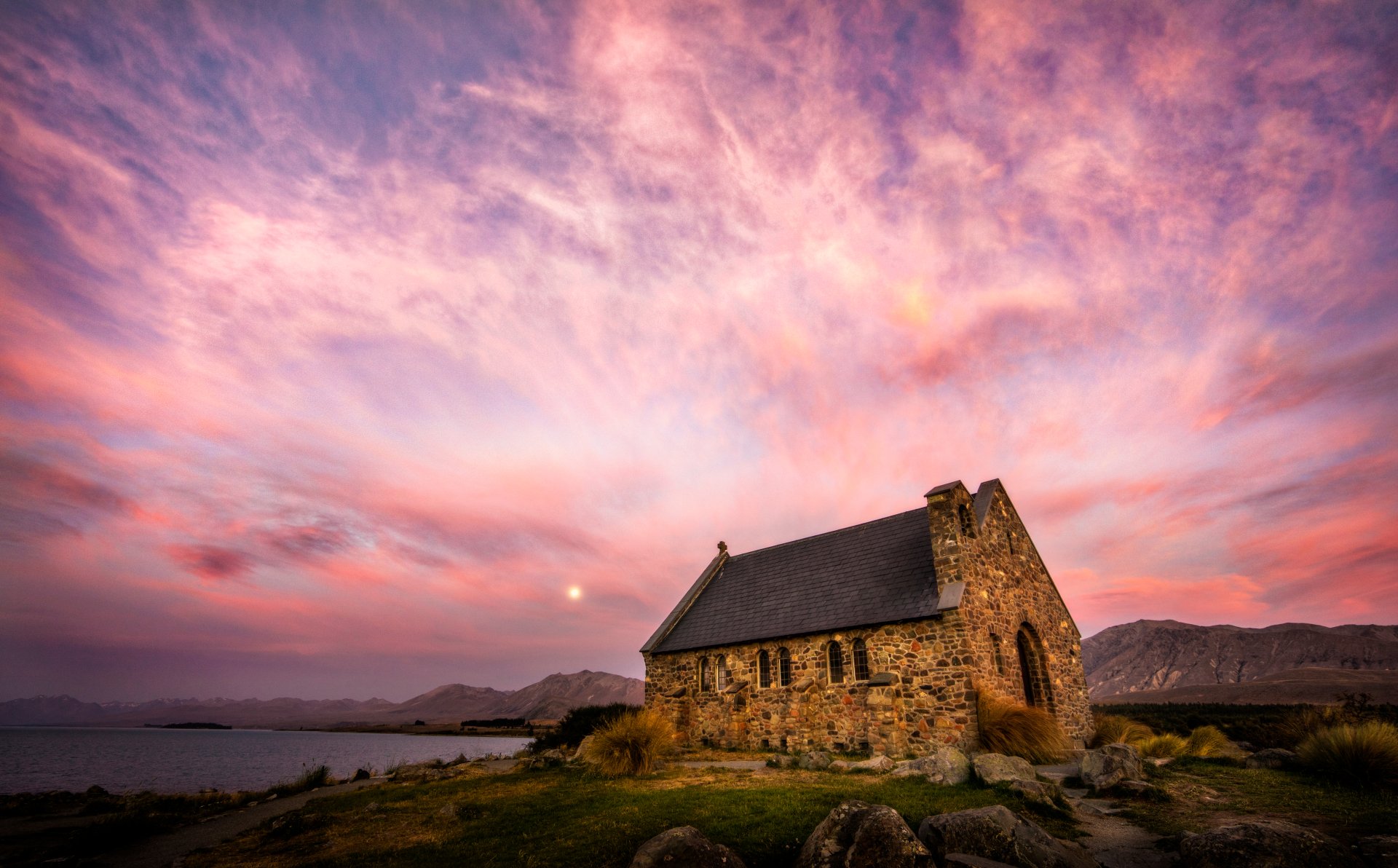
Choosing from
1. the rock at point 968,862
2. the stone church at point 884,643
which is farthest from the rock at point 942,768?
the rock at point 968,862

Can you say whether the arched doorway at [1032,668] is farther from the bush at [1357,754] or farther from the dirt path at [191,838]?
the dirt path at [191,838]

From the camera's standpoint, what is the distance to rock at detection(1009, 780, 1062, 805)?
10.7m

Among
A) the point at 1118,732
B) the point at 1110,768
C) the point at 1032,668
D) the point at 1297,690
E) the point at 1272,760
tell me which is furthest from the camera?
the point at 1297,690

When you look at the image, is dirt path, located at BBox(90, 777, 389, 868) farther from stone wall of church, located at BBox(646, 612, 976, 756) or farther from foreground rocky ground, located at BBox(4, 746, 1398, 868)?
stone wall of church, located at BBox(646, 612, 976, 756)

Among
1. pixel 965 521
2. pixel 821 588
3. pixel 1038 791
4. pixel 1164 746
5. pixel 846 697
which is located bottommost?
pixel 1164 746

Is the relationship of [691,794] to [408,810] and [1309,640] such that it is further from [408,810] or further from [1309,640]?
[1309,640]

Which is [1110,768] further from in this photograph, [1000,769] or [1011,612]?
[1011,612]

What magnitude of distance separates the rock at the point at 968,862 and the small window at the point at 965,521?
1541cm

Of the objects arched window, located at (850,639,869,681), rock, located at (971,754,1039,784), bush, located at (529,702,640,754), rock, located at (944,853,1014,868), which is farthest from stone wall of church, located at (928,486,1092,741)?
bush, located at (529,702,640,754)

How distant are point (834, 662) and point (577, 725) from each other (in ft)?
47.0

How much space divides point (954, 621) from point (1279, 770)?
309 inches

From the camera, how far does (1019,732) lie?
17078 mm

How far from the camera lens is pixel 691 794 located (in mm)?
12703

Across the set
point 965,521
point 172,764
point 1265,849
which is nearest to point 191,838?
point 1265,849
